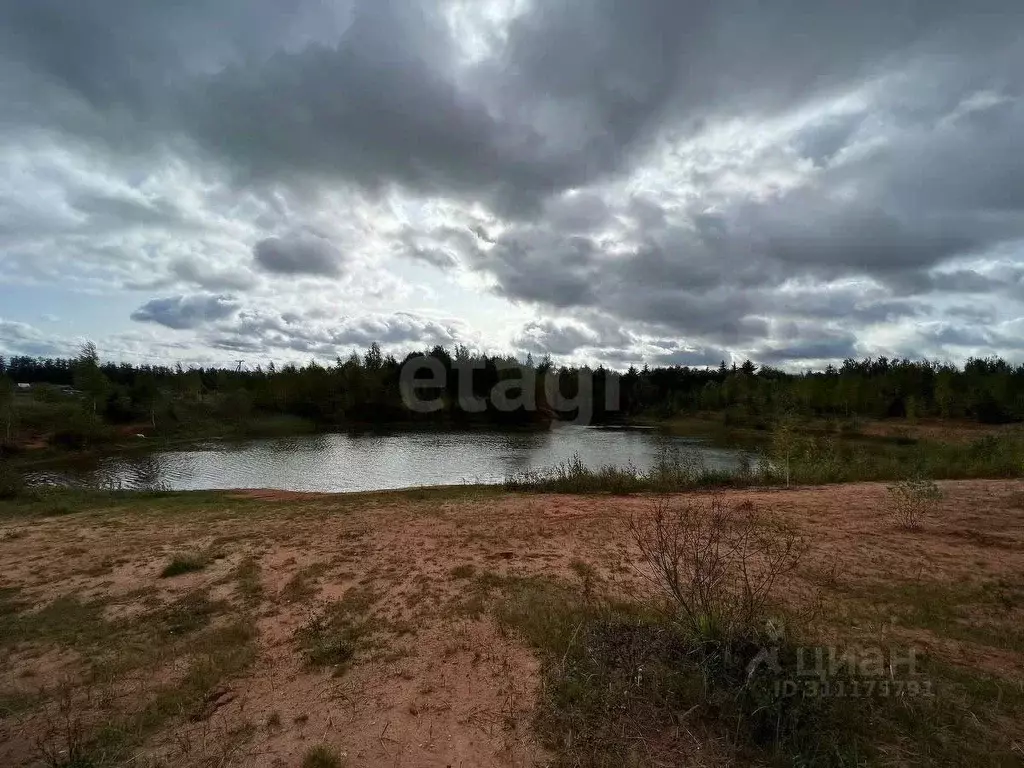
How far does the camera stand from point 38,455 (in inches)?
1190

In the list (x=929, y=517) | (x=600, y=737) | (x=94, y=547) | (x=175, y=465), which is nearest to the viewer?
(x=600, y=737)

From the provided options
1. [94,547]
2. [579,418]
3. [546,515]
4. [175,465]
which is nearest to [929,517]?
[546,515]

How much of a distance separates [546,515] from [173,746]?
7.95 m

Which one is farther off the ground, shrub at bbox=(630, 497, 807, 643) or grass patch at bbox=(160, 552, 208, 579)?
shrub at bbox=(630, 497, 807, 643)

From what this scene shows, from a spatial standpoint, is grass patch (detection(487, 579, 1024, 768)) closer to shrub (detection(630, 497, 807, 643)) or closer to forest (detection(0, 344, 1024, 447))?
shrub (detection(630, 497, 807, 643))

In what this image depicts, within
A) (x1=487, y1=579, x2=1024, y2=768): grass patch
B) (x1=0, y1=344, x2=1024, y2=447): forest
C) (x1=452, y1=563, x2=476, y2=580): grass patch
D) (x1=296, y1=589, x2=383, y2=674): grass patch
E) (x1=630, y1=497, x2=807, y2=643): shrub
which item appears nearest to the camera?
(x1=487, y1=579, x2=1024, y2=768): grass patch

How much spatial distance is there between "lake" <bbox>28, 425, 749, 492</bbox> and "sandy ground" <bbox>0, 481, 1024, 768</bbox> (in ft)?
30.1

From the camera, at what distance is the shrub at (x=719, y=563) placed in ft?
12.6

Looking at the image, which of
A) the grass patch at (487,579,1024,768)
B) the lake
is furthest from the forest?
the grass patch at (487,579,1024,768)

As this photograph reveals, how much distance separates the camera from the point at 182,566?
23.8ft

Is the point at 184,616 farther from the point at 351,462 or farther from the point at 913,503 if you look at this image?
the point at 351,462

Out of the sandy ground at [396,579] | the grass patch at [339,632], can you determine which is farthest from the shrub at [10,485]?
the grass patch at [339,632]

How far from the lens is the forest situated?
39281 millimetres

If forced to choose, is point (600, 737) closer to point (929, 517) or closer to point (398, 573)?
point (398, 573)
